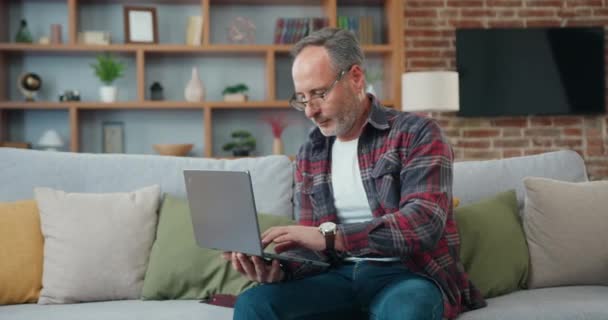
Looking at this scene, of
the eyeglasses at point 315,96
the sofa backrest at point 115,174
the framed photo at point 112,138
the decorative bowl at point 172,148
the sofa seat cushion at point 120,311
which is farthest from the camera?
the framed photo at point 112,138

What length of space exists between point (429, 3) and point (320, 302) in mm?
3813

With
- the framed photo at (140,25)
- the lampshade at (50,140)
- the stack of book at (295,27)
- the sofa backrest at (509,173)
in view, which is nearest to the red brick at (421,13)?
the stack of book at (295,27)

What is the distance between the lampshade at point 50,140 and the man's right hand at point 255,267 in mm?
3599

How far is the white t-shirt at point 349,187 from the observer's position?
6.60 feet

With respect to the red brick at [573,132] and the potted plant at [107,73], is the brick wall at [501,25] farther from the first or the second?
the potted plant at [107,73]

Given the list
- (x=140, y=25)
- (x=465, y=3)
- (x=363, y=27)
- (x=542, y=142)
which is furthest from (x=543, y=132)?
(x=140, y=25)

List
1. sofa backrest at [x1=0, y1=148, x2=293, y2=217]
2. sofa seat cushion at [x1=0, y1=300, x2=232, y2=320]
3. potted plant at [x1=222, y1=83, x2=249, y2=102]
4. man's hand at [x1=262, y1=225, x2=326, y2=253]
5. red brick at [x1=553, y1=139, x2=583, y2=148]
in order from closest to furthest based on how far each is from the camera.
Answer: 1. man's hand at [x1=262, y1=225, x2=326, y2=253]
2. sofa seat cushion at [x1=0, y1=300, x2=232, y2=320]
3. sofa backrest at [x1=0, y1=148, x2=293, y2=217]
4. potted plant at [x1=222, y1=83, x2=249, y2=102]
5. red brick at [x1=553, y1=139, x2=583, y2=148]

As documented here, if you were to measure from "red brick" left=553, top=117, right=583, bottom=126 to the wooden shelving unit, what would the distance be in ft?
3.99

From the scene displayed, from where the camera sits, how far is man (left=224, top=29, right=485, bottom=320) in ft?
5.74

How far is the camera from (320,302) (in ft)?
6.08

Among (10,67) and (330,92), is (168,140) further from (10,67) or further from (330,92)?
(330,92)

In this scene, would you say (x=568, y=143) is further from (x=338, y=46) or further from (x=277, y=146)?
(x=338, y=46)

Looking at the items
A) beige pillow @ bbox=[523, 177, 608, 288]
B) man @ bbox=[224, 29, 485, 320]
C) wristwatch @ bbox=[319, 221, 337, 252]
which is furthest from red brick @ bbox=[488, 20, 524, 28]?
wristwatch @ bbox=[319, 221, 337, 252]

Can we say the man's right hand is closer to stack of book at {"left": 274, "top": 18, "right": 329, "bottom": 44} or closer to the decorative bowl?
the decorative bowl
